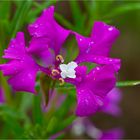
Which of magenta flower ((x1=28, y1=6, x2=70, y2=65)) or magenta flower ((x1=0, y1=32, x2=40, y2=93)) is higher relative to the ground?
magenta flower ((x1=28, y1=6, x2=70, y2=65))

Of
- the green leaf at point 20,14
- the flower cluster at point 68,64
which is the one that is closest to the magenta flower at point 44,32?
the flower cluster at point 68,64

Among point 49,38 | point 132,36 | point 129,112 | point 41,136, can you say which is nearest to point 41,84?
point 49,38

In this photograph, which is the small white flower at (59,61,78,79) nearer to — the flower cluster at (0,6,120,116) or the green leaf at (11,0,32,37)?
the flower cluster at (0,6,120,116)

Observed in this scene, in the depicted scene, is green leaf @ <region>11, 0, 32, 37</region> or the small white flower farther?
green leaf @ <region>11, 0, 32, 37</region>

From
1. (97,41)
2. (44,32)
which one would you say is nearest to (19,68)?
(44,32)

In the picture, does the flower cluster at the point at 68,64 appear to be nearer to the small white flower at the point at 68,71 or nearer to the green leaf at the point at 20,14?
the small white flower at the point at 68,71

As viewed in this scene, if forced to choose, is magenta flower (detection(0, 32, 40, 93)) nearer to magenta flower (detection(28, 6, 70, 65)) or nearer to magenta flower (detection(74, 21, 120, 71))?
magenta flower (detection(28, 6, 70, 65))

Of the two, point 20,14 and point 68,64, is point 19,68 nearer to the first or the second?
point 68,64

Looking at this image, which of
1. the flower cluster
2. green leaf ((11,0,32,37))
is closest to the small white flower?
the flower cluster

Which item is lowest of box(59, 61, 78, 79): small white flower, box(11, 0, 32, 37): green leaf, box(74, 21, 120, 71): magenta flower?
box(59, 61, 78, 79): small white flower
